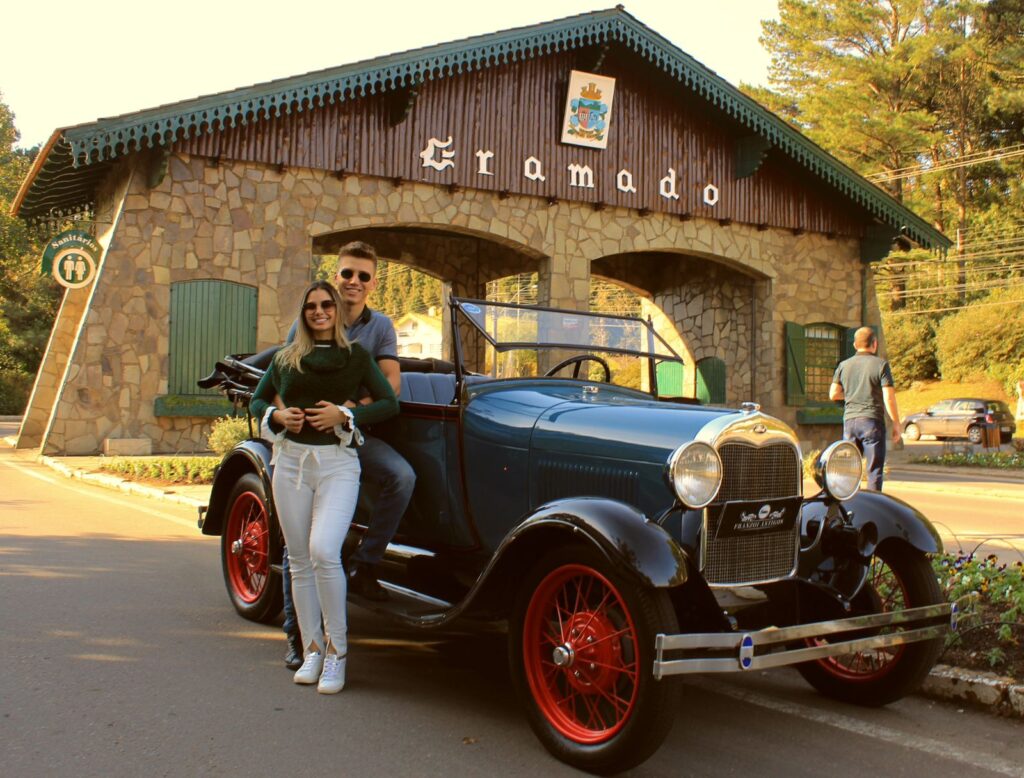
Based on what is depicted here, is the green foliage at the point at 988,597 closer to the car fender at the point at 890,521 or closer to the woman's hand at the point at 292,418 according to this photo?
the car fender at the point at 890,521

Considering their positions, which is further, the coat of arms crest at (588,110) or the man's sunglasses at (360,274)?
the coat of arms crest at (588,110)

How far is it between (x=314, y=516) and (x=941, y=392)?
4001cm

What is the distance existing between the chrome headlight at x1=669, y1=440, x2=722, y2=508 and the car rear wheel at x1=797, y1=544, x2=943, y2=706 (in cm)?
102

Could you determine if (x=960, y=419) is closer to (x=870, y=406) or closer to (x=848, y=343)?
(x=848, y=343)

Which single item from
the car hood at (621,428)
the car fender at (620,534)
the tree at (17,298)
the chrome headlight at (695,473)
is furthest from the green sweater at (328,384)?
the tree at (17,298)

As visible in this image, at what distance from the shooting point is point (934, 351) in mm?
43469

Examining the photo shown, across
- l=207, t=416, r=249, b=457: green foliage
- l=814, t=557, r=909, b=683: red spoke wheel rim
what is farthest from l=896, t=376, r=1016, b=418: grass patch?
l=814, t=557, r=909, b=683: red spoke wheel rim

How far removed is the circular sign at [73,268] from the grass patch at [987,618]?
1287cm

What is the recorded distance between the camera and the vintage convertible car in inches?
137

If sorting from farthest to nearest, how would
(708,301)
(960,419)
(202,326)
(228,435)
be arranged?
(960,419) < (708,301) < (202,326) < (228,435)

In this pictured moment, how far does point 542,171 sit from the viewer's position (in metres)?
17.8

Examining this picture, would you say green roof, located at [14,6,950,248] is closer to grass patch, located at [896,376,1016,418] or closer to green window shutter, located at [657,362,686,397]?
green window shutter, located at [657,362,686,397]

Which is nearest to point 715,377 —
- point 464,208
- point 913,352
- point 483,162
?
point 464,208

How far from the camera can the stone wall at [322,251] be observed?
14734mm
